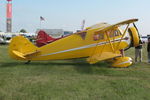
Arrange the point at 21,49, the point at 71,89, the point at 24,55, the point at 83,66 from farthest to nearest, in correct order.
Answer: the point at 21,49 < the point at 24,55 < the point at 83,66 < the point at 71,89

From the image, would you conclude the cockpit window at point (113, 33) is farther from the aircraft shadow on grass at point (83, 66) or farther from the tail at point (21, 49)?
the tail at point (21, 49)

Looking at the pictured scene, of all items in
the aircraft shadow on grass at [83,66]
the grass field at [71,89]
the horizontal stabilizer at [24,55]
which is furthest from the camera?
the horizontal stabilizer at [24,55]

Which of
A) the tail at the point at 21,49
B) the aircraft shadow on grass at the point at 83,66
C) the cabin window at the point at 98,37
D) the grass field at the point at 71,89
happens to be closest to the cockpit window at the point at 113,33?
the cabin window at the point at 98,37

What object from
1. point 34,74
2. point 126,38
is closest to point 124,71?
point 126,38

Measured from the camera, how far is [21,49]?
9750 mm

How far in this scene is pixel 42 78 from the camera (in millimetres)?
6809

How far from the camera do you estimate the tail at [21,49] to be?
9447mm

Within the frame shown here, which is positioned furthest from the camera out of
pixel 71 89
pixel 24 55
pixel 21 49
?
pixel 21 49

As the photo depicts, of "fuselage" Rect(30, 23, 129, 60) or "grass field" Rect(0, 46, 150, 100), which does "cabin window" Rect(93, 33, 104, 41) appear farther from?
"grass field" Rect(0, 46, 150, 100)

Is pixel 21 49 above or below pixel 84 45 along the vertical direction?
below

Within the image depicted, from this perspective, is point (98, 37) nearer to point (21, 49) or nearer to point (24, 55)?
point (24, 55)

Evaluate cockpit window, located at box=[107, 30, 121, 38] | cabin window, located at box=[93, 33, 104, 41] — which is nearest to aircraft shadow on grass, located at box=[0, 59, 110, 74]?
cabin window, located at box=[93, 33, 104, 41]

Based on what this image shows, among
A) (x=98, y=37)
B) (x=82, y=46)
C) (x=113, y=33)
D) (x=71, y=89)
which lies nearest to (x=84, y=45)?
(x=82, y=46)

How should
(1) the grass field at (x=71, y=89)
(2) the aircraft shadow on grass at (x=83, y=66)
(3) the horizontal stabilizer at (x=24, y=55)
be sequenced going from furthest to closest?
(3) the horizontal stabilizer at (x=24, y=55) < (2) the aircraft shadow on grass at (x=83, y=66) < (1) the grass field at (x=71, y=89)
